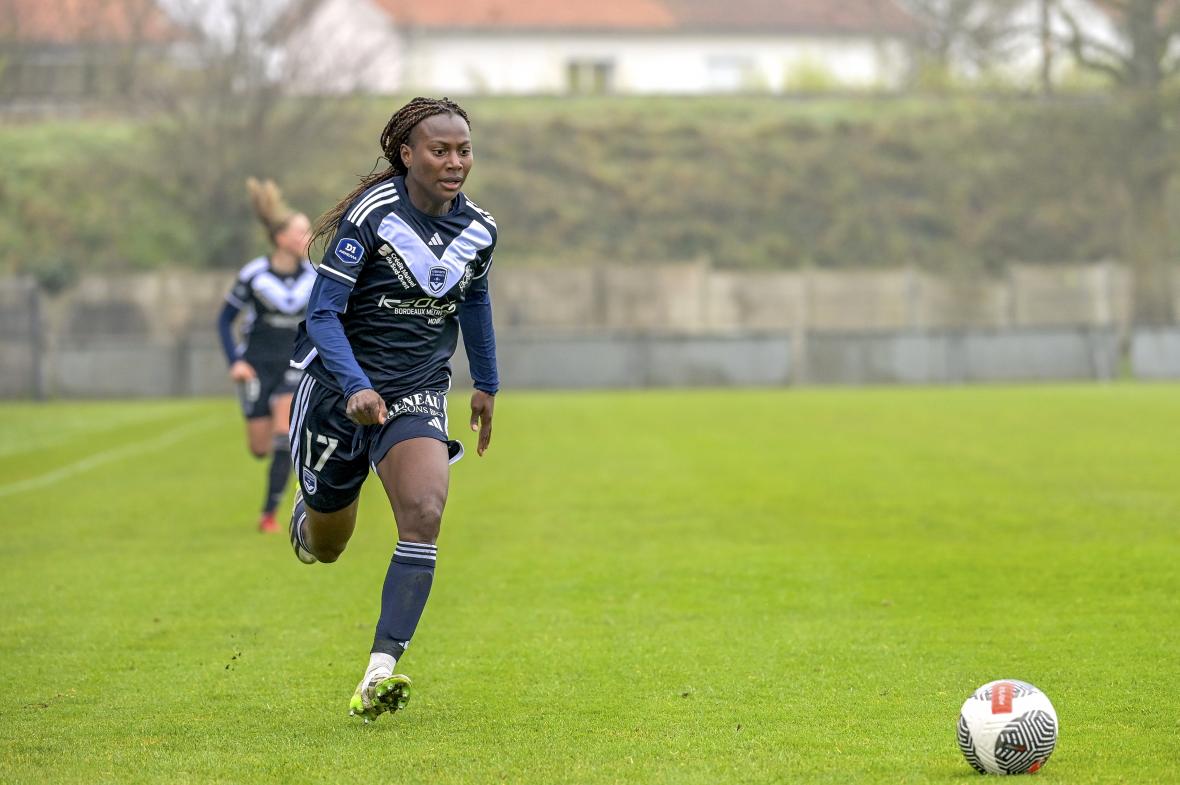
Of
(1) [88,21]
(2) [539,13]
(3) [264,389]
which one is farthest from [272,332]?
(2) [539,13]

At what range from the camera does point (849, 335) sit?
37844mm

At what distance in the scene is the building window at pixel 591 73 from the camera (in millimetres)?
63875

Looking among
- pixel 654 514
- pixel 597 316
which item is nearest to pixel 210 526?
pixel 654 514

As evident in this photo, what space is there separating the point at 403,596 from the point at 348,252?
1314 mm

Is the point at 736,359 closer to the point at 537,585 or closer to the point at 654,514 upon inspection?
the point at 654,514

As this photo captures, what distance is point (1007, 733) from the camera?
504 centimetres

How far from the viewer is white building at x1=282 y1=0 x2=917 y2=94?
60531 millimetres

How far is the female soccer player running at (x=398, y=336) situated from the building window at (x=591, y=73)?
58.0 meters

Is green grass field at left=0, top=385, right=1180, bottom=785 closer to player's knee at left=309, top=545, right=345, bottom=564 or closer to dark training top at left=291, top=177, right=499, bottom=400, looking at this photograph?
player's knee at left=309, top=545, right=345, bottom=564

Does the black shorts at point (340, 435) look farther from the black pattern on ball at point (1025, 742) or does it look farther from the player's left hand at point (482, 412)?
the black pattern on ball at point (1025, 742)

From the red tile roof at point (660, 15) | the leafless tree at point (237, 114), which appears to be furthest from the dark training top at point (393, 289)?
the red tile roof at point (660, 15)

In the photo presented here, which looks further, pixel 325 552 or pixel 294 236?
pixel 294 236

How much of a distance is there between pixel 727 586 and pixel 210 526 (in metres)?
5.14

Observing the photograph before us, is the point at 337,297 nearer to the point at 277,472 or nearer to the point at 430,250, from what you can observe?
the point at 430,250
